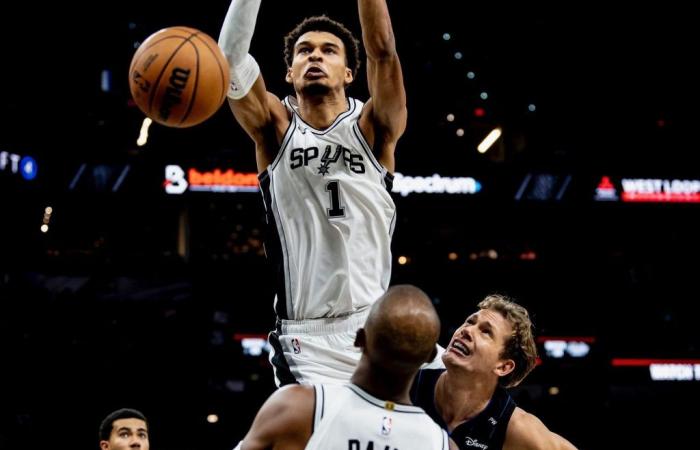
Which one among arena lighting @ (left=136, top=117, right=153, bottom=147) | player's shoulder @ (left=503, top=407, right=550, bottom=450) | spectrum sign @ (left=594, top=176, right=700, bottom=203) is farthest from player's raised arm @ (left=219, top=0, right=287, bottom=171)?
spectrum sign @ (left=594, top=176, right=700, bottom=203)

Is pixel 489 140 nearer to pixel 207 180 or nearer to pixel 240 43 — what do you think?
pixel 207 180

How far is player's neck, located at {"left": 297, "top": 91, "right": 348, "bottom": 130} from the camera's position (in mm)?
3820

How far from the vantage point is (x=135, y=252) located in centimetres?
1490

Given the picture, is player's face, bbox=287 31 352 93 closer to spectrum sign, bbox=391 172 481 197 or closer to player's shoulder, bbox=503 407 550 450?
player's shoulder, bbox=503 407 550 450

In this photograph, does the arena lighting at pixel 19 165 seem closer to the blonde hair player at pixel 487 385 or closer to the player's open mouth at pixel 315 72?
the blonde hair player at pixel 487 385

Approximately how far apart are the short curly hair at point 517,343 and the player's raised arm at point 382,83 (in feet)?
3.97

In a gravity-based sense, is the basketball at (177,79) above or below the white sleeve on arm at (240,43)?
below

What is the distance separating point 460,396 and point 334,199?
1380 mm

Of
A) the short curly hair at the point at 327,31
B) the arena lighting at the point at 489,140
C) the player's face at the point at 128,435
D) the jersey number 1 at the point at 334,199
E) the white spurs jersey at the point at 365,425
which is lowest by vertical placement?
the player's face at the point at 128,435

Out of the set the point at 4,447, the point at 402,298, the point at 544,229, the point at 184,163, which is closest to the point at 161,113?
the point at 402,298

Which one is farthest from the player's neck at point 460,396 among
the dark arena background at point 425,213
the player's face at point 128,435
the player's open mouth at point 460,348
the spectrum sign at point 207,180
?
the spectrum sign at point 207,180

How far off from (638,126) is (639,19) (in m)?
1.89

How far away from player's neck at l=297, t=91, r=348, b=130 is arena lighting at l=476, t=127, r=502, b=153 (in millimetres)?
12002

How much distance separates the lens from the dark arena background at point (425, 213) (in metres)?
13.4
